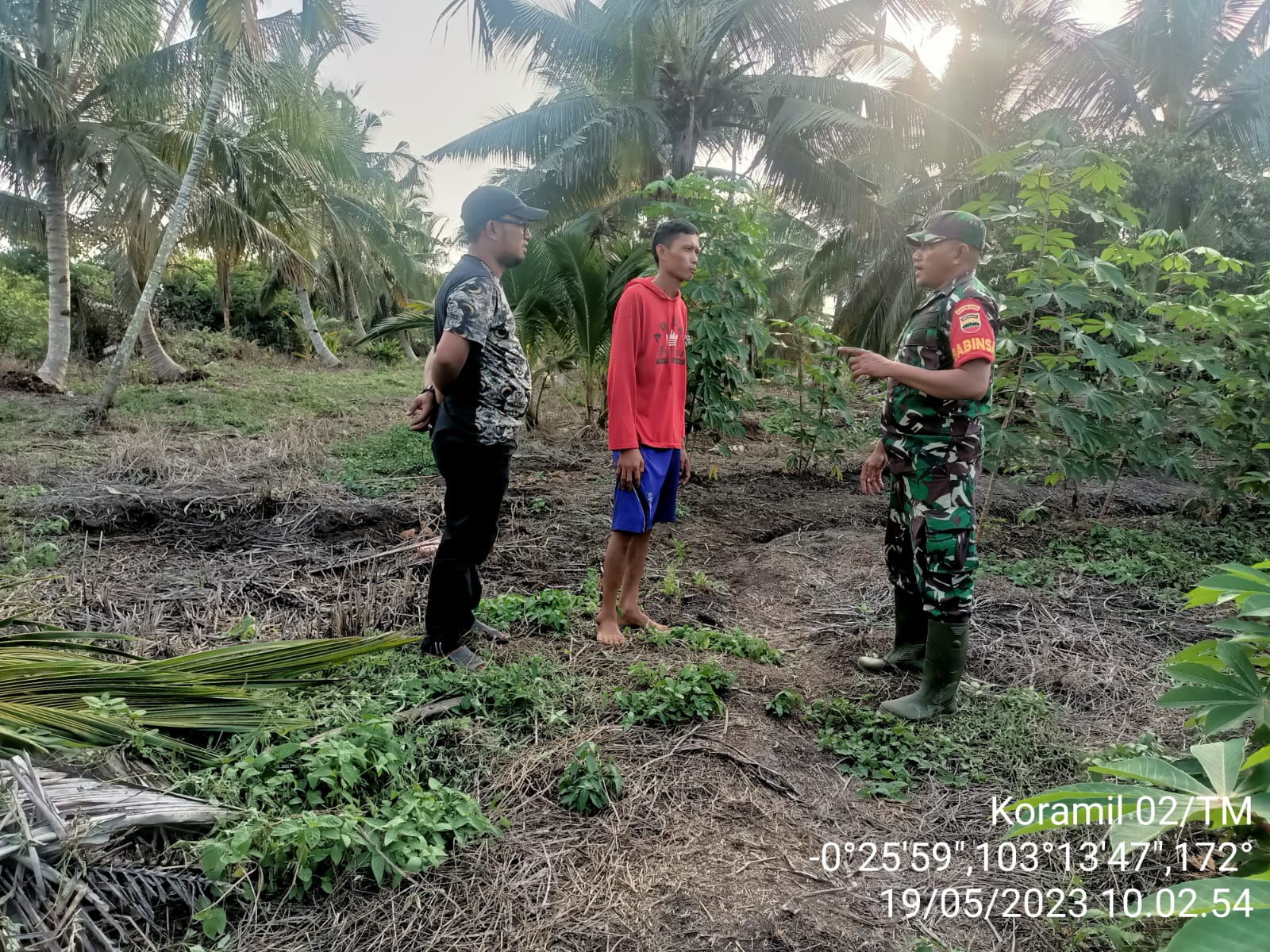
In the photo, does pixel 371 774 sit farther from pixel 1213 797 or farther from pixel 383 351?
pixel 383 351

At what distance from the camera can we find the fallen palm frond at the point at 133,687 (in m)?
1.77

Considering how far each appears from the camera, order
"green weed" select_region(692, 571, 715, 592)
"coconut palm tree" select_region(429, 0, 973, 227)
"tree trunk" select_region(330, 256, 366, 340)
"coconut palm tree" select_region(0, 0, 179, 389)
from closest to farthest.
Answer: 1. "green weed" select_region(692, 571, 715, 592)
2. "coconut palm tree" select_region(0, 0, 179, 389)
3. "coconut palm tree" select_region(429, 0, 973, 227)
4. "tree trunk" select_region(330, 256, 366, 340)

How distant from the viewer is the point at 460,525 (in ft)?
8.95

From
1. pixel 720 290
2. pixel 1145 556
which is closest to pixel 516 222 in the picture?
pixel 720 290

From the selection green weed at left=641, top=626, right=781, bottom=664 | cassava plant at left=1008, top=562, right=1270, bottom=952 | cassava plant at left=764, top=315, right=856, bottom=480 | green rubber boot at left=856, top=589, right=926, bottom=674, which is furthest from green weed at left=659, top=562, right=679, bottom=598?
cassava plant at left=764, top=315, right=856, bottom=480

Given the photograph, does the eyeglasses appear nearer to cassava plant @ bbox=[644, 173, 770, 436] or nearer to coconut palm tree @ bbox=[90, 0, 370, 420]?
cassava plant @ bbox=[644, 173, 770, 436]

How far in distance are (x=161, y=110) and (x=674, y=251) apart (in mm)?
11620

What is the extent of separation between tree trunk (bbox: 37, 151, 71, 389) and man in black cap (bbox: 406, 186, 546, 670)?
38.5ft

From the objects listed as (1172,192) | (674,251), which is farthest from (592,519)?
(1172,192)

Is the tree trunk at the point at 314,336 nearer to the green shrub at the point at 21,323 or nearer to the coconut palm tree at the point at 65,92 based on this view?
the green shrub at the point at 21,323

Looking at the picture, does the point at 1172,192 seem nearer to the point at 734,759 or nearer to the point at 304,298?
the point at 734,759

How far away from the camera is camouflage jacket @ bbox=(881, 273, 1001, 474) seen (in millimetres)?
2514

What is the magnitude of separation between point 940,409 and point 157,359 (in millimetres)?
14982

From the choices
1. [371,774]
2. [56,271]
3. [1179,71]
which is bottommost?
[371,774]
